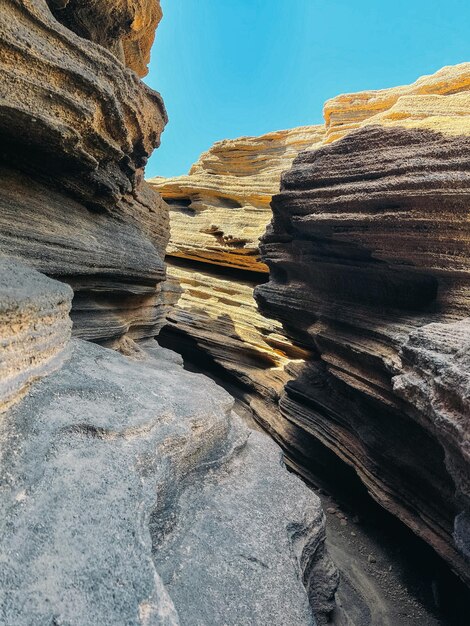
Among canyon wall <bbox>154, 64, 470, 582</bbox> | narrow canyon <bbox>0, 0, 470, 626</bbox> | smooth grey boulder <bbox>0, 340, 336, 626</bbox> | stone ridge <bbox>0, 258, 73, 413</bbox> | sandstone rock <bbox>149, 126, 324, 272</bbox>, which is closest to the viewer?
smooth grey boulder <bbox>0, 340, 336, 626</bbox>

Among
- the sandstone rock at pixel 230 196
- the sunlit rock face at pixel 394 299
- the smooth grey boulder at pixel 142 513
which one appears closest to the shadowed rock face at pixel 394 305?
the sunlit rock face at pixel 394 299

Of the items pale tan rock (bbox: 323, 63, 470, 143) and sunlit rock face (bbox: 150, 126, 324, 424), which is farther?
sunlit rock face (bbox: 150, 126, 324, 424)

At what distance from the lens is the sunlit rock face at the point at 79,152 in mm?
4523

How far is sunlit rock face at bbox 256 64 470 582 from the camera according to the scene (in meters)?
4.93

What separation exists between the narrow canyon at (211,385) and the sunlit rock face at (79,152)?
0.12 feet

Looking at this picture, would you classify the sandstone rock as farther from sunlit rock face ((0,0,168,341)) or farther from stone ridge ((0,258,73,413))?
stone ridge ((0,258,73,413))

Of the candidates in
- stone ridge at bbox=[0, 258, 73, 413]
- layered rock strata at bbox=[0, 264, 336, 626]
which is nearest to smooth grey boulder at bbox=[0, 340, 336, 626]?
layered rock strata at bbox=[0, 264, 336, 626]

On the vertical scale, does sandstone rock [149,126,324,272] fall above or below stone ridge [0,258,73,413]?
above

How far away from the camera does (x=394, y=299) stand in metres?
7.25

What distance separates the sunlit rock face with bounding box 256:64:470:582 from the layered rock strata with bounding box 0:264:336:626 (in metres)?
2.25

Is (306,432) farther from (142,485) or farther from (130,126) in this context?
(130,126)

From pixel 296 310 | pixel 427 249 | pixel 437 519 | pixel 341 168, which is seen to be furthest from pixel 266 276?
pixel 437 519

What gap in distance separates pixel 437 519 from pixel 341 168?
6.41 meters

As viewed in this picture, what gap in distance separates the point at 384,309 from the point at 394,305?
198mm
